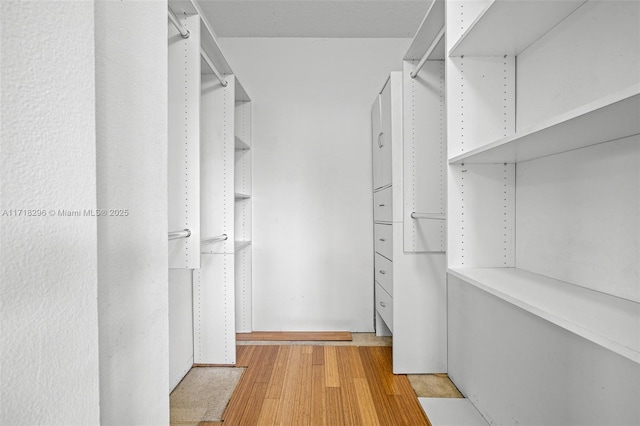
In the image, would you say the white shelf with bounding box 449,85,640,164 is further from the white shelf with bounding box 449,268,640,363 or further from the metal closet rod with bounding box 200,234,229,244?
the metal closet rod with bounding box 200,234,229,244

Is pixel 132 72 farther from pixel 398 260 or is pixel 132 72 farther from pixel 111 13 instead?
pixel 398 260

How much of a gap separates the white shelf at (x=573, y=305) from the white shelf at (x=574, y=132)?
40 cm

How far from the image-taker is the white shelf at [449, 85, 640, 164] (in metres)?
0.64

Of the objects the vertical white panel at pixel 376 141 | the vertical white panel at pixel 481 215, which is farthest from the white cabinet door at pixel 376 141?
the vertical white panel at pixel 481 215

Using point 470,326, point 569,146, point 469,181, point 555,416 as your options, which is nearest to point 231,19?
point 469,181

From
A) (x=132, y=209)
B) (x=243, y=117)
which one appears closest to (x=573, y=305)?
(x=132, y=209)

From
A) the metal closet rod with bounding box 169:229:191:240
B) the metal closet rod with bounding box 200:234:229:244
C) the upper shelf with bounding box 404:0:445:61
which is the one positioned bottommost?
the metal closet rod with bounding box 200:234:229:244

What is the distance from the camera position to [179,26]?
163 centimetres

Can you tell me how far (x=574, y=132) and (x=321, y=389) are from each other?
1.75 meters

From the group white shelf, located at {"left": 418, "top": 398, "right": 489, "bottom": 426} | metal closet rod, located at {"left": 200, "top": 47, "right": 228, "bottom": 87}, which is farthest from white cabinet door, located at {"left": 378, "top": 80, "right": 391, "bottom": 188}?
white shelf, located at {"left": 418, "top": 398, "right": 489, "bottom": 426}

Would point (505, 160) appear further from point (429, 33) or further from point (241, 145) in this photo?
point (241, 145)

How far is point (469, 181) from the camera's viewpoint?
51.4 inches

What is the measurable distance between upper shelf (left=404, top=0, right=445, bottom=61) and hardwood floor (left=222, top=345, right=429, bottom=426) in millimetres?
1882

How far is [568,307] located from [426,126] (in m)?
1.52
